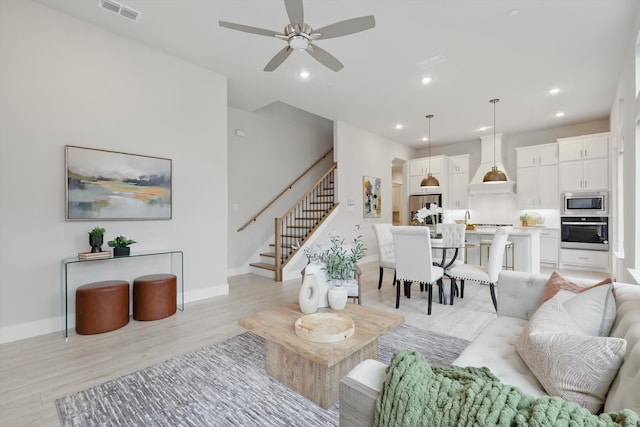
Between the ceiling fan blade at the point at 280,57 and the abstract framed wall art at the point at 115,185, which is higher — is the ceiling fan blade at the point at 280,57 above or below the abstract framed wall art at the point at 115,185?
above

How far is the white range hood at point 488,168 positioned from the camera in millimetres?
7352

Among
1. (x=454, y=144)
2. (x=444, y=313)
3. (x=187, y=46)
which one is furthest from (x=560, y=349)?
(x=454, y=144)

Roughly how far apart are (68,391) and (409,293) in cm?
370

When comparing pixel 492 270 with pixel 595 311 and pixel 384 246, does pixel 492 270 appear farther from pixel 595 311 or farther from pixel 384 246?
pixel 595 311

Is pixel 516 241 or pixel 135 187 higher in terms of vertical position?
pixel 135 187

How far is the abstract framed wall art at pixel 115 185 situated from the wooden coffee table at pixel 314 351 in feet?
7.67

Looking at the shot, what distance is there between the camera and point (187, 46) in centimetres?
365

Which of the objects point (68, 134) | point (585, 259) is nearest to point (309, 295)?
point (68, 134)

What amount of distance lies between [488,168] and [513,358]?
23.1 feet

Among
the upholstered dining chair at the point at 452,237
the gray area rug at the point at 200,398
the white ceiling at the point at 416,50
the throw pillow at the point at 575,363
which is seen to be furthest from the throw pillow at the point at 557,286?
the white ceiling at the point at 416,50

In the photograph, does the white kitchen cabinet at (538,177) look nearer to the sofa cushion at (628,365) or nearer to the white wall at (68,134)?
the sofa cushion at (628,365)

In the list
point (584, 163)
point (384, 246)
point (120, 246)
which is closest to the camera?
point (120, 246)

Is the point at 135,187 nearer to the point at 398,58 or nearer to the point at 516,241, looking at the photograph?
the point at 398,58

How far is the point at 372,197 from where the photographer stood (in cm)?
752
